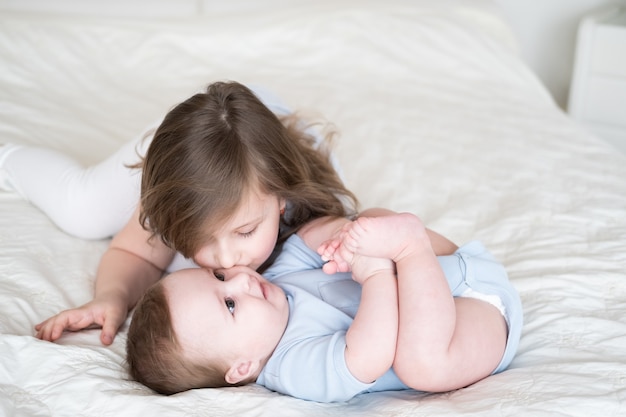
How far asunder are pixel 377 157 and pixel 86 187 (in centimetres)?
70

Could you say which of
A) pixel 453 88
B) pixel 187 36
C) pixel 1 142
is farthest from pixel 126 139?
pixel 453 88

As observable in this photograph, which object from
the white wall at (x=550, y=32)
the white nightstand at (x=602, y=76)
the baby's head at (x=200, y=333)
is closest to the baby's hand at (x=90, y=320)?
the baby's head at (x=200, y=333)

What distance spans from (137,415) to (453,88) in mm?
1560

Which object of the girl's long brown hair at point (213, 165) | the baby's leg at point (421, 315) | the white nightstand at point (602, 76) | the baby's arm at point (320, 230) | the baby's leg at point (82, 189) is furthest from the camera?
the white nightstand at point (602, 76)

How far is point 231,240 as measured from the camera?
1.12 m

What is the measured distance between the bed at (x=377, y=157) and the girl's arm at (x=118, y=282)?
2 cm

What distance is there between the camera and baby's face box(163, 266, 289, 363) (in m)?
1.01

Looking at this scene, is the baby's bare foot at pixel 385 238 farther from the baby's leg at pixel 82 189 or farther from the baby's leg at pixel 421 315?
the baby's leg at pixel 82 189

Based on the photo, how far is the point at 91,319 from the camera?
3.84 feet

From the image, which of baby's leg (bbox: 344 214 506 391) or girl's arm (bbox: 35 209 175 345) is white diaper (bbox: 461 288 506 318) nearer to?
baby's leg (bbox: 344 214 506 391)

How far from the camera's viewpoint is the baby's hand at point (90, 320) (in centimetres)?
112

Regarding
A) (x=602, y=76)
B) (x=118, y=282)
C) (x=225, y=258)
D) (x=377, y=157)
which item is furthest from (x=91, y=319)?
(x=602, y=76)

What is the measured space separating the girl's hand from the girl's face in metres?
0.16

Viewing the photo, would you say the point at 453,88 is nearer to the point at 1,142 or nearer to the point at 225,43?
the point at 225,43
